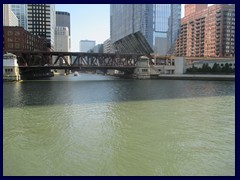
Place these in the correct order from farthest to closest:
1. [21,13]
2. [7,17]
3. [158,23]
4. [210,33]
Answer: [21,13], [210,33], [158,23], [7,17]

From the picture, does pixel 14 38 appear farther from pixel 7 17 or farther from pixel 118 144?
pixel 118 144

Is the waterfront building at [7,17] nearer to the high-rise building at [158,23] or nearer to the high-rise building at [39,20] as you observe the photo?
the high-rise building at [39,20]

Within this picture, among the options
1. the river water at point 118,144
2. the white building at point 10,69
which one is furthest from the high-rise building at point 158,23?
the river water at point 118,144

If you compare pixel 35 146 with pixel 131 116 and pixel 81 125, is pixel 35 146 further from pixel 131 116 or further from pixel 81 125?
pixel 131 116

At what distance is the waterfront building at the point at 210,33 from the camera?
155625 millimetres

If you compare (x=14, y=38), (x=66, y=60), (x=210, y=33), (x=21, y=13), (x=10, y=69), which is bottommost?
(x=10, y=69)

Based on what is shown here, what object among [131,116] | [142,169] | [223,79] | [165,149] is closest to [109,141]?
[165,149]

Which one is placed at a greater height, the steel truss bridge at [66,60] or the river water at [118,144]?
the steel truss bridge at [66,60]

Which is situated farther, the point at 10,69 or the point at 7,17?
the point at 7,17

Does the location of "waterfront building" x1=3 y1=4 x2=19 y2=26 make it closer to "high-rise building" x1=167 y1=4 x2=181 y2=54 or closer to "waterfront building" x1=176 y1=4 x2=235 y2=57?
"high-rise building" x1=167 y1=4 x2=181 y2=54

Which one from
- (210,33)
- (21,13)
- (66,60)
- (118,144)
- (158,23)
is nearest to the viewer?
(118,144)

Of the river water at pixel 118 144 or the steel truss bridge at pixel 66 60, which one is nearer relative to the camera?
the river water at pixel 118 144

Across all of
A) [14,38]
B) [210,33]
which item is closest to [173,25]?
[210,33]

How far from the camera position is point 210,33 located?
164 metres
